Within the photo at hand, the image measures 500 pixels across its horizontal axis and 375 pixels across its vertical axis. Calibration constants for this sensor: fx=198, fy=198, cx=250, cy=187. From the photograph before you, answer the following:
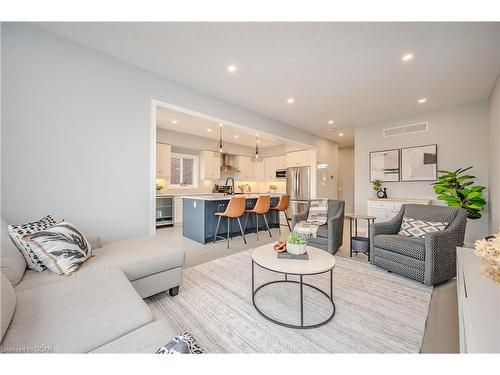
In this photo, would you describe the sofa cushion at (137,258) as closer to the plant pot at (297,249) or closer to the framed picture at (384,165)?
the plant pot at (297,249)

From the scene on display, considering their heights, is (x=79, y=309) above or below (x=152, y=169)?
below

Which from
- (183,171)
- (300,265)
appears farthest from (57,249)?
(183,171)

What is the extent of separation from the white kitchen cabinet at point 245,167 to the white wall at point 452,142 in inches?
160

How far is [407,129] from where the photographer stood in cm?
460

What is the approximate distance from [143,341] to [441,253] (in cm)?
285

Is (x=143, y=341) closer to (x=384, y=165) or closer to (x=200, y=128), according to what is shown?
(x=200, y=128)

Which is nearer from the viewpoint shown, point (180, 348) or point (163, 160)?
point (180, 348)

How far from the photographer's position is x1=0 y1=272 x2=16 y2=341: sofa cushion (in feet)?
2.90

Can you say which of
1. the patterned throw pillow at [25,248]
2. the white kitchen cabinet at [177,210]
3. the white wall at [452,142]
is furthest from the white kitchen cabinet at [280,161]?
the patterned throw pillow at [25,248]

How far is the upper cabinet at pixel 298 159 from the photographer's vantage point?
247 inches

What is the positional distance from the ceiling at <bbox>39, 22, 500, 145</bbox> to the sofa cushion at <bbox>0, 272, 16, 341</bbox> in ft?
7.95

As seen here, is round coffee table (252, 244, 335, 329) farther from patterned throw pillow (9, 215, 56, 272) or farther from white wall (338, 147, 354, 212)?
white wall (338, 147, 354, 212)
